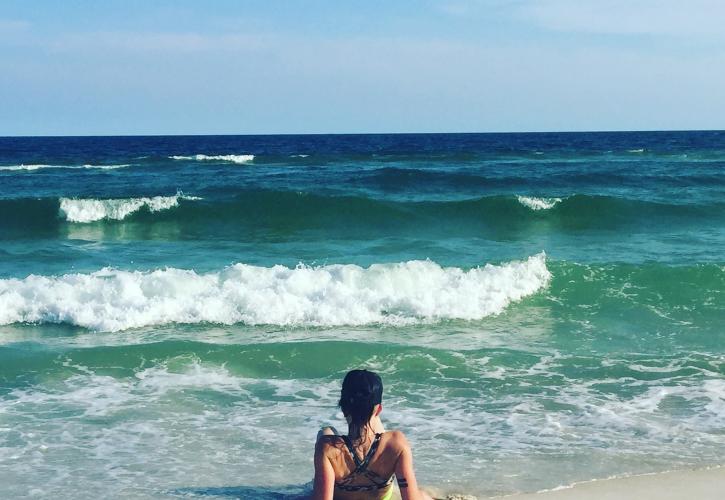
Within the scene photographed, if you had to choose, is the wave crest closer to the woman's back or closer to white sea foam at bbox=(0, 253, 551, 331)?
white sea foam at bbox=(0, 253, 551, 331)

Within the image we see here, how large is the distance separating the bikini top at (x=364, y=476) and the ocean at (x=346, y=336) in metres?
1.28

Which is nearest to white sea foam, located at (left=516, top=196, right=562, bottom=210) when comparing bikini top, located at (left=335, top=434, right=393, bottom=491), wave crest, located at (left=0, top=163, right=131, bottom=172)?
bikini top, located at (left=335, top=434, right=393, bottom=491)

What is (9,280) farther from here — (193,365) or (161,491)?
(161,491)

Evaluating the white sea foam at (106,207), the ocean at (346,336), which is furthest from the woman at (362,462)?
the white sea foam at (106,207)

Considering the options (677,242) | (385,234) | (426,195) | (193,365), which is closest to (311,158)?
(426,195)

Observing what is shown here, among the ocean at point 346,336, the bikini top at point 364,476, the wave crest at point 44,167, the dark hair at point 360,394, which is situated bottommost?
the ocean at point 346,336

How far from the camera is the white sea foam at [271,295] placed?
37.5ft

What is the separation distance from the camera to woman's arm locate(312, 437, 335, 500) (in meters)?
4.48

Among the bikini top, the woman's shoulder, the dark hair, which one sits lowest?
the bikini top

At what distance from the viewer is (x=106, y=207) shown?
72.4 feet

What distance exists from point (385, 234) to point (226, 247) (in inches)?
146

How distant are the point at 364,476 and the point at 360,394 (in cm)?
64

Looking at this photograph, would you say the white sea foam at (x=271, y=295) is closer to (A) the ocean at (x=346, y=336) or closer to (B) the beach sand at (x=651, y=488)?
(A) the ocean at (x=346, y=336)

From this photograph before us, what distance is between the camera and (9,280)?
12938 millimetres
